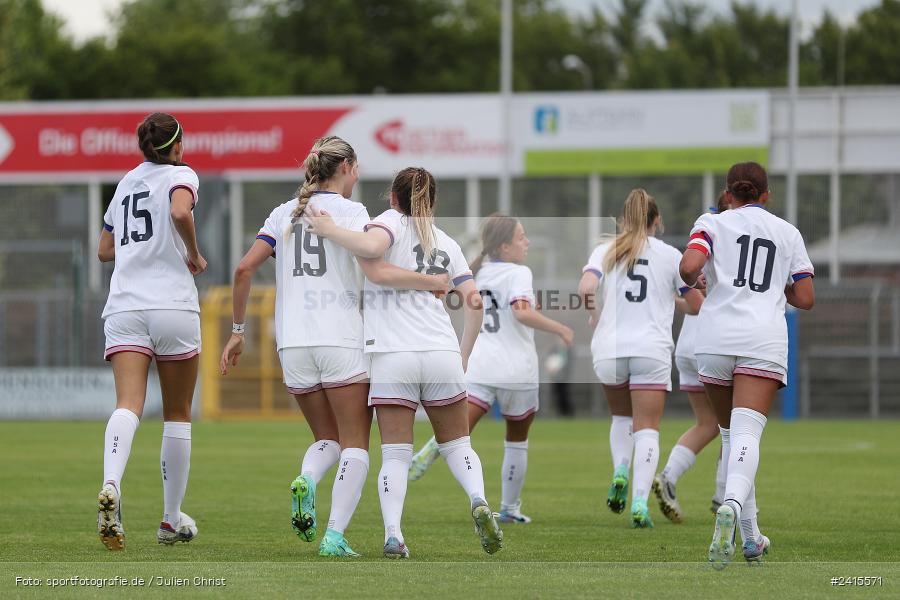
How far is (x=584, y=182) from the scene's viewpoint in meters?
32.4

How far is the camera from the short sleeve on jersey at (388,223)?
7.55 m

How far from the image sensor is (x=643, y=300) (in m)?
9.86

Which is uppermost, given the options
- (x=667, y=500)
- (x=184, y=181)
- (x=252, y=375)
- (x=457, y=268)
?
(x=184, y=181)

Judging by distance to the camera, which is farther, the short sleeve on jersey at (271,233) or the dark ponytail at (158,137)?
→ the dark ponytail at (158,137)

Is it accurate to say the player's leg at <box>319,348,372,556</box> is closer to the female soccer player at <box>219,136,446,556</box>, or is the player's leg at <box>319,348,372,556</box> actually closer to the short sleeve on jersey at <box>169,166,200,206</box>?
the female soccer player at <box>219,136,446,556</box>

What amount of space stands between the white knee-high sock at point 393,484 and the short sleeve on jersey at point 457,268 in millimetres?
876

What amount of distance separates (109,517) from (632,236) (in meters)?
3.96

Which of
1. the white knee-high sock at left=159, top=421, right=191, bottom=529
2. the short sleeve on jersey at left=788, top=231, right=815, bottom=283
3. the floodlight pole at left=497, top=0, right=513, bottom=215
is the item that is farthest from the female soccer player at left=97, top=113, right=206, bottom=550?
the floodlight pole at left=497, top=0, right=513, bottom=215

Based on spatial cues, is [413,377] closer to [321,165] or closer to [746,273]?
[321,165]

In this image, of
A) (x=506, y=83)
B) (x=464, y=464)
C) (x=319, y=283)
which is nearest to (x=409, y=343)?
(x=319, y=283)

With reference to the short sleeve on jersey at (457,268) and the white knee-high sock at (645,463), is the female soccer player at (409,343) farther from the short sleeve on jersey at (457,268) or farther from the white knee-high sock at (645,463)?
the white knee-high sock at (645,463)

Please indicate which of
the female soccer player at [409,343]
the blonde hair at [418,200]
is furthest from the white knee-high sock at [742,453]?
the blonde hair at [418,200]

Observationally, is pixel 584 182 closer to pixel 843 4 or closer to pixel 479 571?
pixel 843 4

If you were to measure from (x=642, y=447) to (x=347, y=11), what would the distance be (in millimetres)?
54044
